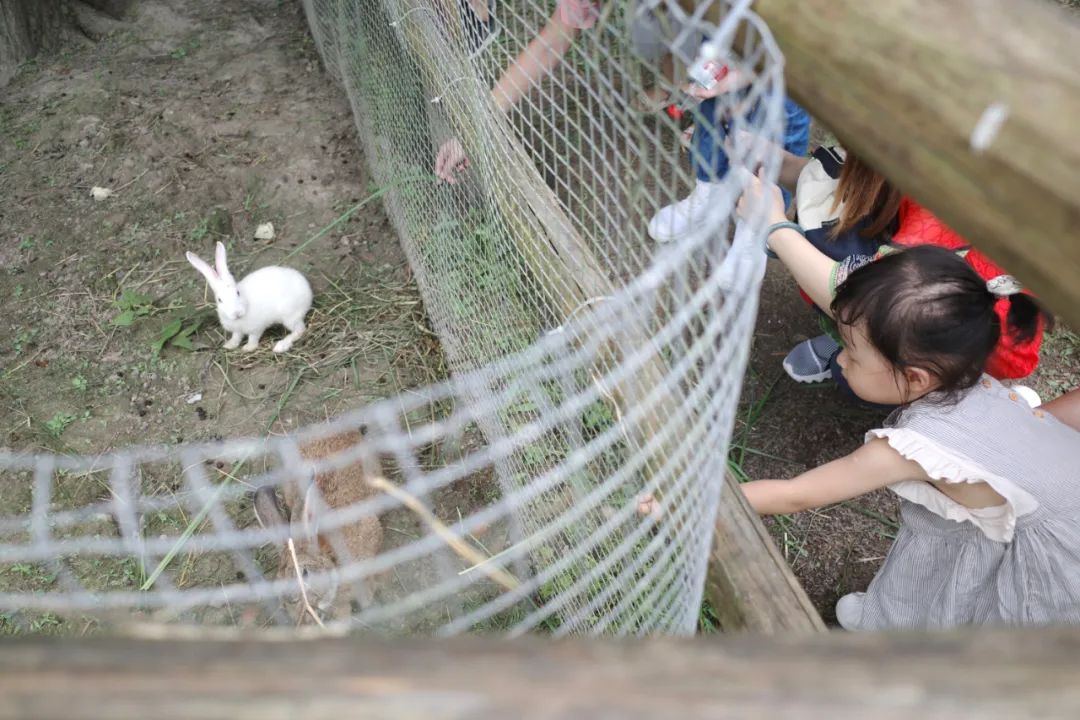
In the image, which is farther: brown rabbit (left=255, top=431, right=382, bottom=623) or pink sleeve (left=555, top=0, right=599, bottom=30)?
brown rabbit (left=255, top=431, right=382, bottom=623)

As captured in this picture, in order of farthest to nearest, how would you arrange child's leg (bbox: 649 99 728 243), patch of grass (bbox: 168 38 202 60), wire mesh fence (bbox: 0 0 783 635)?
patch of grass (bbox: 168 38 202 60), wire mesh fence (bbox: 0 0 783 635), child's leg (bbox: 649 99 728 243)

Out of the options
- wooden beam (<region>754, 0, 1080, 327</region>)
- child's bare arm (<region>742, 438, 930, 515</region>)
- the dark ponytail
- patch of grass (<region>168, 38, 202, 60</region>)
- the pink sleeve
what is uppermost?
wooden beam (<region>754, 0, 1080, 327</region>)

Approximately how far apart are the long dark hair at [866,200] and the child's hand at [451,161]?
1091 millimetres

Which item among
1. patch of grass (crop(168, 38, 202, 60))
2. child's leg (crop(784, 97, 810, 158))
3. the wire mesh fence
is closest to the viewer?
the wire mesh fence

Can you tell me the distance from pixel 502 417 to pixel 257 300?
1.13m

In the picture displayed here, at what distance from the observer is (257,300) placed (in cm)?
274

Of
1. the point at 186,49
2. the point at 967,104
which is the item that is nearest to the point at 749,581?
the point at 967,104

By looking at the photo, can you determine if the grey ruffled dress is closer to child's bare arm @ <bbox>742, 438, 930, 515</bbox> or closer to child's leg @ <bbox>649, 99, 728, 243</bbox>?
child's bare arm @ <bbox>742, 438, 930, 515</bbox>

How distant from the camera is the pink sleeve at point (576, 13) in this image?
1.49m

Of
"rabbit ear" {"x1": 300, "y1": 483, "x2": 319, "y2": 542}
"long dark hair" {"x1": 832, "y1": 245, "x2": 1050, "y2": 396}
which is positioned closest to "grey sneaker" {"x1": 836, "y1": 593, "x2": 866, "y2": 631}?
"long dark hair" {"x1": 832, "y1": 245, "x2": 1050, "y2": 396}

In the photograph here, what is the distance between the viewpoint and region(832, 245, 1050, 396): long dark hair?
1.68m

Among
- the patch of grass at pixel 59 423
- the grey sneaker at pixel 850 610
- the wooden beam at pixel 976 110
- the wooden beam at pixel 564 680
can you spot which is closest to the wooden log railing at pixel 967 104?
the wooden beam at pixel 976 110

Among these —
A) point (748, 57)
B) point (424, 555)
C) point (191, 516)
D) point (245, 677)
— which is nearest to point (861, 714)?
point (245, 677)

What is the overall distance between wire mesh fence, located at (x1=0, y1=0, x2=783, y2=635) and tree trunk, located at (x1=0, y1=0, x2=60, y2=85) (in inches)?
82.2
